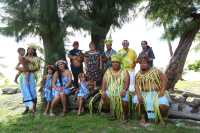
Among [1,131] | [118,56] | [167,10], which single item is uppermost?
[167,10]

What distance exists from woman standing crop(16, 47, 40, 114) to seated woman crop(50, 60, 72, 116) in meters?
0.74

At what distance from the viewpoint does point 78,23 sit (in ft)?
33.8

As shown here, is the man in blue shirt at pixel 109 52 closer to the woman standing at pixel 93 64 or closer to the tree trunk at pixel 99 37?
the woman standing at pixel 93 64

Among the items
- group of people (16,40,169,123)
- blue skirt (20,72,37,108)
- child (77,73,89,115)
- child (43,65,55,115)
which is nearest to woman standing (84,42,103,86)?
group of people (16,40,169,123)

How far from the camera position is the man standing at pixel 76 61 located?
10648mm

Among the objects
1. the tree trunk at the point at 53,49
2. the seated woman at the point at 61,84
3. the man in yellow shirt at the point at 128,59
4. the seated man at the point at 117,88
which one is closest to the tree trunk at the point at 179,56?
the man in yellow shirt at the point at 128,59

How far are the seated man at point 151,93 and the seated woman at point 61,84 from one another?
1718 mm

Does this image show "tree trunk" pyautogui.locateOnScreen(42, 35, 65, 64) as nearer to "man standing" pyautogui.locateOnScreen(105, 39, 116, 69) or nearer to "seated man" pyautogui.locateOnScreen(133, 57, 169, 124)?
"man standing" pyautogui.locateOnScreen(105, 39, 116, 69)

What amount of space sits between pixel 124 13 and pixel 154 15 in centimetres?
156

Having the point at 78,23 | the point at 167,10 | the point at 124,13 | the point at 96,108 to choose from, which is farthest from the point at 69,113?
the point at 167,10

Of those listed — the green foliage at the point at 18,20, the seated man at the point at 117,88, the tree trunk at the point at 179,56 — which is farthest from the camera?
the tree trunk at the point at 179,56

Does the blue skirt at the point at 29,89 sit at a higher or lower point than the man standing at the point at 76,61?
lower

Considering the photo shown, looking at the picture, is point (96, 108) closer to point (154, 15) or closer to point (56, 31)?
point (56, 31)

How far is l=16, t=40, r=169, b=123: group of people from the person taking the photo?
29.3ft
